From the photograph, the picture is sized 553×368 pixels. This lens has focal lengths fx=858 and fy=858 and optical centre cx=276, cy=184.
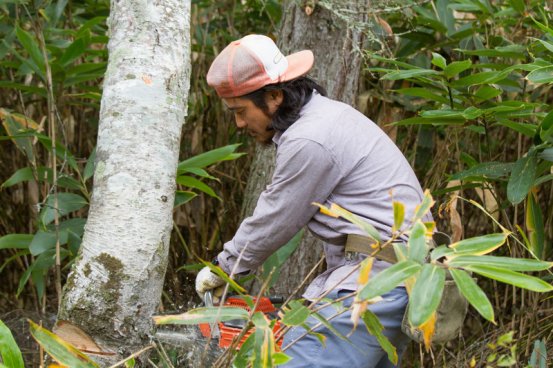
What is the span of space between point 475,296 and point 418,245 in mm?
154

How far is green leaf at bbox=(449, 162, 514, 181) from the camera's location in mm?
3596

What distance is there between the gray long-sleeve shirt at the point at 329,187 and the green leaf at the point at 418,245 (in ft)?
2.95

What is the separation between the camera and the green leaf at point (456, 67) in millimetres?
3253

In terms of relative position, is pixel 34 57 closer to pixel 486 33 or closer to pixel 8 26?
pixel 8 26

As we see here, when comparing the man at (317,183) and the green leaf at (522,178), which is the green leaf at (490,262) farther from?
the green leaf at (522,178)

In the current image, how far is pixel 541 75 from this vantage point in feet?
10.3

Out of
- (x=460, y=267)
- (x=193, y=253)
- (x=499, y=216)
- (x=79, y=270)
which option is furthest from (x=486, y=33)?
(x=460, y=267)

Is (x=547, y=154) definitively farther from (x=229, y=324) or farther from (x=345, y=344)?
(x=229, y=324)

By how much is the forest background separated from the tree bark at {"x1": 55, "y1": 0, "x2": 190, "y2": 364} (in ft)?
2.76

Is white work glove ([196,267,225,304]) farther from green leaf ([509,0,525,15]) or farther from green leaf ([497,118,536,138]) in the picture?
green leaf ([509,0,525,15])

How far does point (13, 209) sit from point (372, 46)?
2280 mm

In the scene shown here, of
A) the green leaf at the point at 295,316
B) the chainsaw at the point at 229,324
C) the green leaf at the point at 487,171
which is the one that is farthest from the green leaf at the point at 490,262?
the green leaf at the point at 487,171

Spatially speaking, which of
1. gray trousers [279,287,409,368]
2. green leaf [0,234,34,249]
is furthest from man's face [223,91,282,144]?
green leaf [0,234,34,249]

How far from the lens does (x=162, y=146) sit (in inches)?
104
